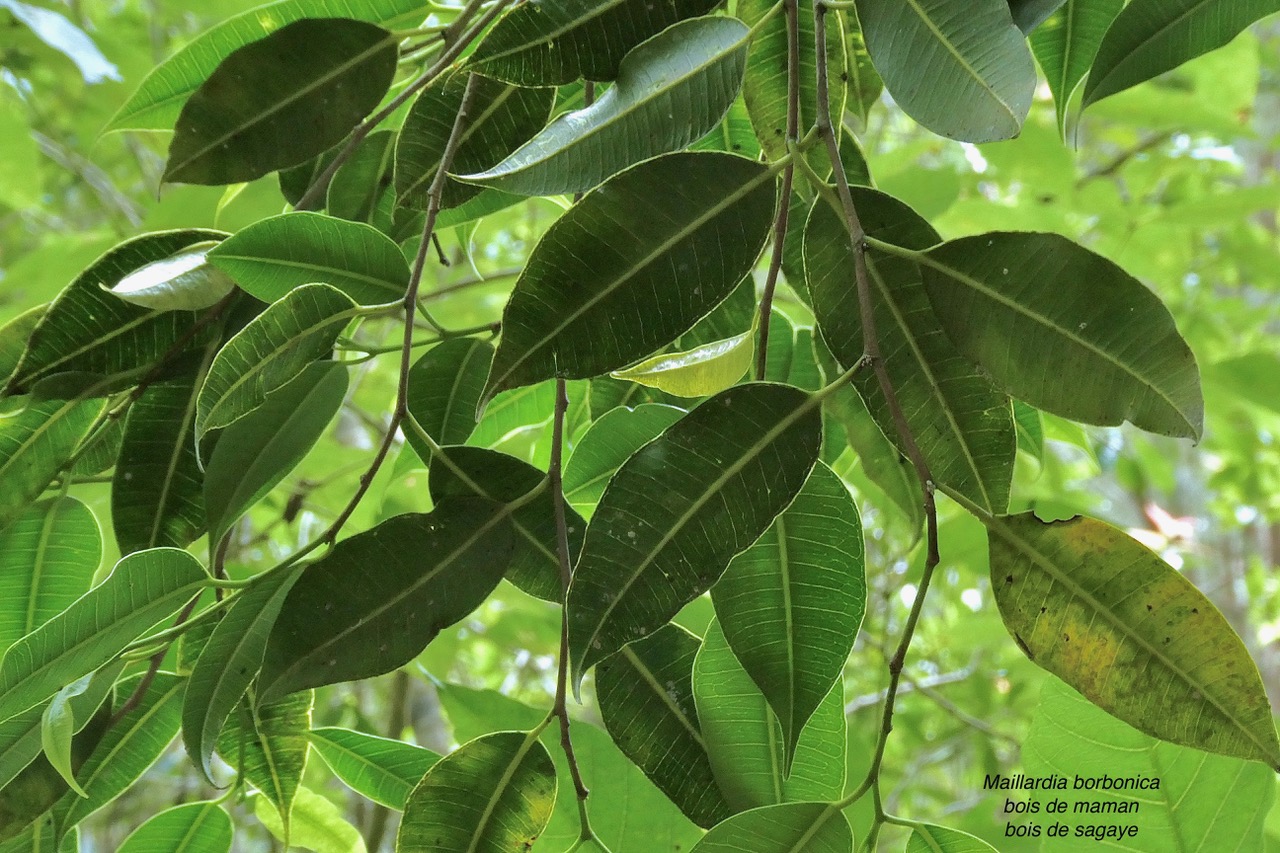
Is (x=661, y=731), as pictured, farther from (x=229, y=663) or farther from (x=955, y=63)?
(x=955, y=63)

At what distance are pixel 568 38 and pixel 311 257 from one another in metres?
0.16

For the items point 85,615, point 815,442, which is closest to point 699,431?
point 815,442

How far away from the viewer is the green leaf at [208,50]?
552 mm

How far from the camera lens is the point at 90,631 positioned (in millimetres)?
412

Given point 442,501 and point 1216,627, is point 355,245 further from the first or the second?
point 1216,627

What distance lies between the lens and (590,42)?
39 cm

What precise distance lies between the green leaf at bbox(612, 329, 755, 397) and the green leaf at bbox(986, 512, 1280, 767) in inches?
4.2

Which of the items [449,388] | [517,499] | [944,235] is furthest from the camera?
[944,235]

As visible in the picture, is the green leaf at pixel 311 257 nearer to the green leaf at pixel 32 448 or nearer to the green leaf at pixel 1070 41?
the green leaf at pixel 32 448

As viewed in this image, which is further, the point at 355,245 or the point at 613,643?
the point at 355,245

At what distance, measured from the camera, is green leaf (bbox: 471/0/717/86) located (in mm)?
381

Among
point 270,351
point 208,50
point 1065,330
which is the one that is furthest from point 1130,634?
point 208,50

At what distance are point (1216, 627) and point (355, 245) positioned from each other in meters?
0.37

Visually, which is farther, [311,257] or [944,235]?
[944,235]
